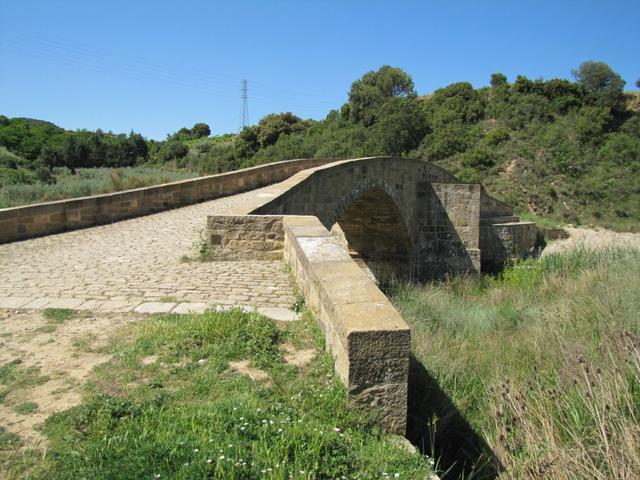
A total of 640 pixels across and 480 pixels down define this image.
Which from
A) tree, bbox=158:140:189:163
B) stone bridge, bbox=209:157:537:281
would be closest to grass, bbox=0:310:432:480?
stone bridge, bbox=209:157:537:281

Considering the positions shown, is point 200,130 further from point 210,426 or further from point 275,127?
point 210,426

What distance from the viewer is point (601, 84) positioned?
3684 cm

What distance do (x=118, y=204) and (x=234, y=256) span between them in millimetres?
4157

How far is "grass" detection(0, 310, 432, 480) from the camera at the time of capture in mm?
1917

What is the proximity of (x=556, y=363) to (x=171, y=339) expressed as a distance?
10.9 ft

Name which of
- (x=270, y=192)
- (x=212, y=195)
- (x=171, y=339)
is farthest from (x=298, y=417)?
(x=212, y=195)

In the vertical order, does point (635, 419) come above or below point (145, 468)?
below

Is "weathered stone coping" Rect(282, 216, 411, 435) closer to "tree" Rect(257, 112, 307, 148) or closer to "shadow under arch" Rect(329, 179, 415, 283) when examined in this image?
"shadow under arch" Rect(329, 179, 415, 283)

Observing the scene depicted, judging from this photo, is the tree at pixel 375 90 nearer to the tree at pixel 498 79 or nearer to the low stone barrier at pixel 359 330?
the tree at pixel 498 79

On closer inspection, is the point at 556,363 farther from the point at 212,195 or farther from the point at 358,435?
the point at 212,195

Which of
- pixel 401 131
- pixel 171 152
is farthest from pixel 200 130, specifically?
pixel 401 131

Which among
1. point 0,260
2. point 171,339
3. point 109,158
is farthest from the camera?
point 109,158

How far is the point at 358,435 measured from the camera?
229cm

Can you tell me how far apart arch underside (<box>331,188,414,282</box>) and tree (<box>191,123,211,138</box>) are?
51003mm
